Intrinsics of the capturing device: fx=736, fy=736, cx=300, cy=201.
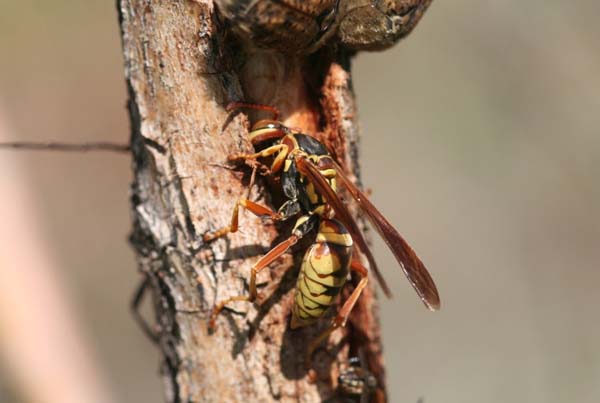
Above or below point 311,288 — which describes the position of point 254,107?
above

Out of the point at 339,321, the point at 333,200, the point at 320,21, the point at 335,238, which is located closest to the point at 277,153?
the point at 333,200

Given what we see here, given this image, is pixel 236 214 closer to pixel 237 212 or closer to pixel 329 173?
pixel 237 212

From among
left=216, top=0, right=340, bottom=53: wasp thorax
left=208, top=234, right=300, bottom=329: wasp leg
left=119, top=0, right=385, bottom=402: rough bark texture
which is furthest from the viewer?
left=208, top=234, right=300, bottom=329: wasp leg

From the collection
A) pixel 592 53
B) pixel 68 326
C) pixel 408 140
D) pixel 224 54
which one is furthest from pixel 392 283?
pixel 224 54

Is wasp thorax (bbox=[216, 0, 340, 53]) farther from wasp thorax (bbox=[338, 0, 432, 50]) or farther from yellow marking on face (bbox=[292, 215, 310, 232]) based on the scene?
yellow marking on face (bbox=[292, 215, 310, 232])

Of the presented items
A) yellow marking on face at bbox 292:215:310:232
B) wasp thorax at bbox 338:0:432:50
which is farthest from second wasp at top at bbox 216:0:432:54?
yellow marking on face at bbox 292:215:310:232

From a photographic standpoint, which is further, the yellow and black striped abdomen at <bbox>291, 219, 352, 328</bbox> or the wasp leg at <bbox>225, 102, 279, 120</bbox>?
the yellow and black striped abdomen at <bbox>291, 219, 352, 328</bbox>

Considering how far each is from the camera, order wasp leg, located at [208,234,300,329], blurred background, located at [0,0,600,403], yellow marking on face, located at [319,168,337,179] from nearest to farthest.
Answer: wasp leg, located at [208,234,300,329]
yellow marking on face, located at [319,168,337,179]
blurred background, located at [0,0,600,403]
